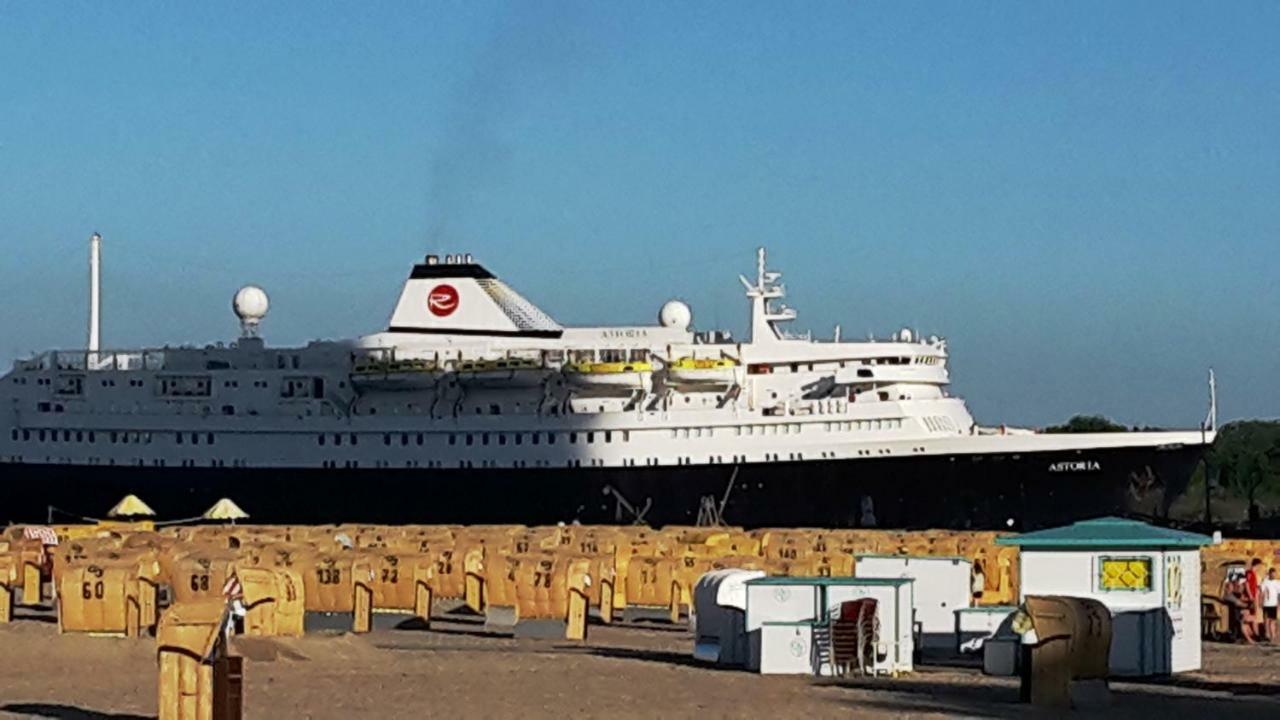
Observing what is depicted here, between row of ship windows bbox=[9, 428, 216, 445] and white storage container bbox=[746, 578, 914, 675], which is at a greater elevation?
row of ship windows bbox=[9, 428, 216, 445]

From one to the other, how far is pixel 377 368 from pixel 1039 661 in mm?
63749

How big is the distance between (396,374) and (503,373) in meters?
3.69

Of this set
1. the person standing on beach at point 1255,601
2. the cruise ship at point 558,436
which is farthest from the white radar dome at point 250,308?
the person standing on beach at point 1255,601

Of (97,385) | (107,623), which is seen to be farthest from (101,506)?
(107,623)

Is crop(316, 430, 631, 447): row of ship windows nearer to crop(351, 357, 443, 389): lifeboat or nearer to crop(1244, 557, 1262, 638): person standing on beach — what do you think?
crop(351, 357, 443, 389): lifeboat

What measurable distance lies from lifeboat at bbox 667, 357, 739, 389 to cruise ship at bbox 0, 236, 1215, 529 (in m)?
0.09

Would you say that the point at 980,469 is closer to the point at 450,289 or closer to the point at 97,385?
the point at 450,289

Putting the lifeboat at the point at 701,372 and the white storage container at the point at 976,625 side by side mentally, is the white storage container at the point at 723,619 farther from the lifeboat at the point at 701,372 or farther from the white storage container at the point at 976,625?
the lifeboat at the point at 701,372

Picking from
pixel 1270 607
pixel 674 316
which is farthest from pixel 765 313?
pixel 1270 607

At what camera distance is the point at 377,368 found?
84.7m

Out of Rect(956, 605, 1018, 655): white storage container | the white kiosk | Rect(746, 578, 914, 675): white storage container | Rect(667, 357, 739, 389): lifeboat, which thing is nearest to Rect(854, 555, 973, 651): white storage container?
Rect(956, 605, 1018, 655): white storage container

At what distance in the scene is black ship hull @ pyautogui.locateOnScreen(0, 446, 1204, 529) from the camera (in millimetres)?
81375

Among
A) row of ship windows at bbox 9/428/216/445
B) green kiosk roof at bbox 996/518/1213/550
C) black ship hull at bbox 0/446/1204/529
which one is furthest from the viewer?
row of ship windows at bbox 9/428/216/445

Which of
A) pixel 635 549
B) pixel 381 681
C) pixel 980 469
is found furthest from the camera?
pixel 980 469
